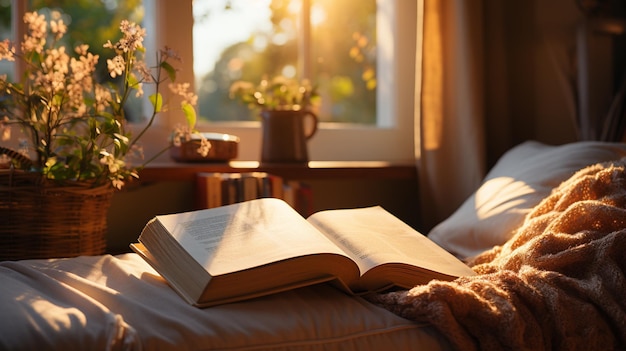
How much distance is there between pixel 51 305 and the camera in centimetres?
80

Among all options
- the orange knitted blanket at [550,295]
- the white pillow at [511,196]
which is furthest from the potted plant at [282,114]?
the orange knitted blanket at [550,295]

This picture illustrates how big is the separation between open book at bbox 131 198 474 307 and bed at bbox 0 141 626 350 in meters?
0.03

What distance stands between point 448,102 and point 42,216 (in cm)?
133

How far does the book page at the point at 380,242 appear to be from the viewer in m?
1.01

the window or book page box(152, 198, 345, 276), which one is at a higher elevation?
the window

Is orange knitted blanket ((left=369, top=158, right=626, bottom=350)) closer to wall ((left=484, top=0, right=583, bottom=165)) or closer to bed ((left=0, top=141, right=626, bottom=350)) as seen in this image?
bed ((left=0, top=141, right=626, bottom=350))

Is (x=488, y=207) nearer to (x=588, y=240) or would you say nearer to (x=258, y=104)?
(x=588, y=240)

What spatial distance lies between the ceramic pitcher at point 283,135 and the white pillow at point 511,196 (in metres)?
0.56

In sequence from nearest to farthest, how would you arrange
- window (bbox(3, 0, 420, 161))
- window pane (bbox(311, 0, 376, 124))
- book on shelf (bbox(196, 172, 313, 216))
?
book on shelf (bbox(196, 172, 313, 216)) < window (bbox(3, 0, 420, 161)) < window pane (bbox(311, 0, 376, 124))

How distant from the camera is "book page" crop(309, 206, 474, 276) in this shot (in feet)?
3.33

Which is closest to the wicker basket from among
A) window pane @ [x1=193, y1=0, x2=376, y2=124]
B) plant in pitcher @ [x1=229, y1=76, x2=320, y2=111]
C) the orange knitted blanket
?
the orange knitted blanket

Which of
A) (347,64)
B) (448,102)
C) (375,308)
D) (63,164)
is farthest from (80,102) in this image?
(347,64)

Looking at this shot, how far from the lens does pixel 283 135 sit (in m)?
2.01

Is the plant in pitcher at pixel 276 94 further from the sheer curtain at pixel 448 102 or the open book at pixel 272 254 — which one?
the open book at pixel 272 254
